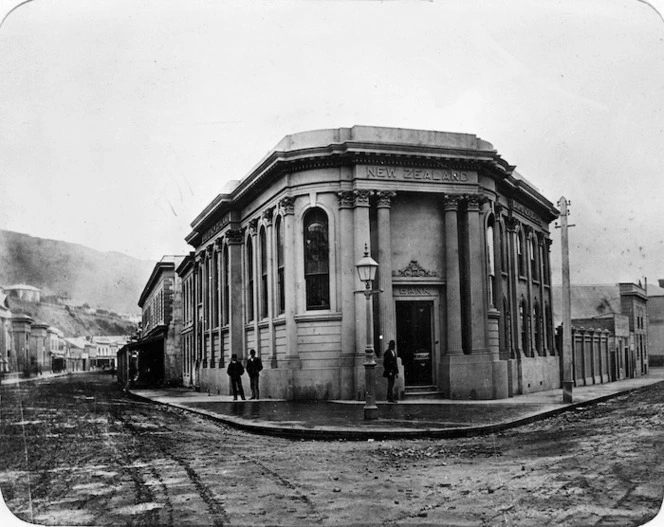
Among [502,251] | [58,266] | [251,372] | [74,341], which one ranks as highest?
[502,251]

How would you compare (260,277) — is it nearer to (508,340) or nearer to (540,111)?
(508,340)

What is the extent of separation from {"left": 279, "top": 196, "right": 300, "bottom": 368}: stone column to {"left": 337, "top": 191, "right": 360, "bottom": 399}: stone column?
170 cm

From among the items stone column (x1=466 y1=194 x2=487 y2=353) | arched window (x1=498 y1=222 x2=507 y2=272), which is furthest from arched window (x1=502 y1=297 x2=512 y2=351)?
stone column (x1=466 y1=194 x2=487 y2=353)

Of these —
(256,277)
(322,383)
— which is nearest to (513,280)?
(322,383)

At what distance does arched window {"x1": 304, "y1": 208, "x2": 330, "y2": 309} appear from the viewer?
22.8 meters

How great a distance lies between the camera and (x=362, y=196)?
22.1 meters

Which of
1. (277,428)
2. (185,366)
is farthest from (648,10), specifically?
(185,366)

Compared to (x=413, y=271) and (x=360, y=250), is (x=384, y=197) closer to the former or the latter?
(x=360, y=250)

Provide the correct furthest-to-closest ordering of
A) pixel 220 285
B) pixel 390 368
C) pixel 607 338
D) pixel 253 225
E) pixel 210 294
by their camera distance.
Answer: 1. pixel 607 338
2. pixel 210 294
3. pixel 220 285
4. pixel 253 225
5. pixel 390 368

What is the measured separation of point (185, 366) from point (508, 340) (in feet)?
87.2

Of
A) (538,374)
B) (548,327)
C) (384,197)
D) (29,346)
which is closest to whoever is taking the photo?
(384,197)

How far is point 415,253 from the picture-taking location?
896 inches

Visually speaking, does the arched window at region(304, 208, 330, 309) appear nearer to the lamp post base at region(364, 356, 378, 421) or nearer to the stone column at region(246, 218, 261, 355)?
the stone column at region(246, 218, 261, 355)

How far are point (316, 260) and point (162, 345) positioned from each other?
28126 mm
